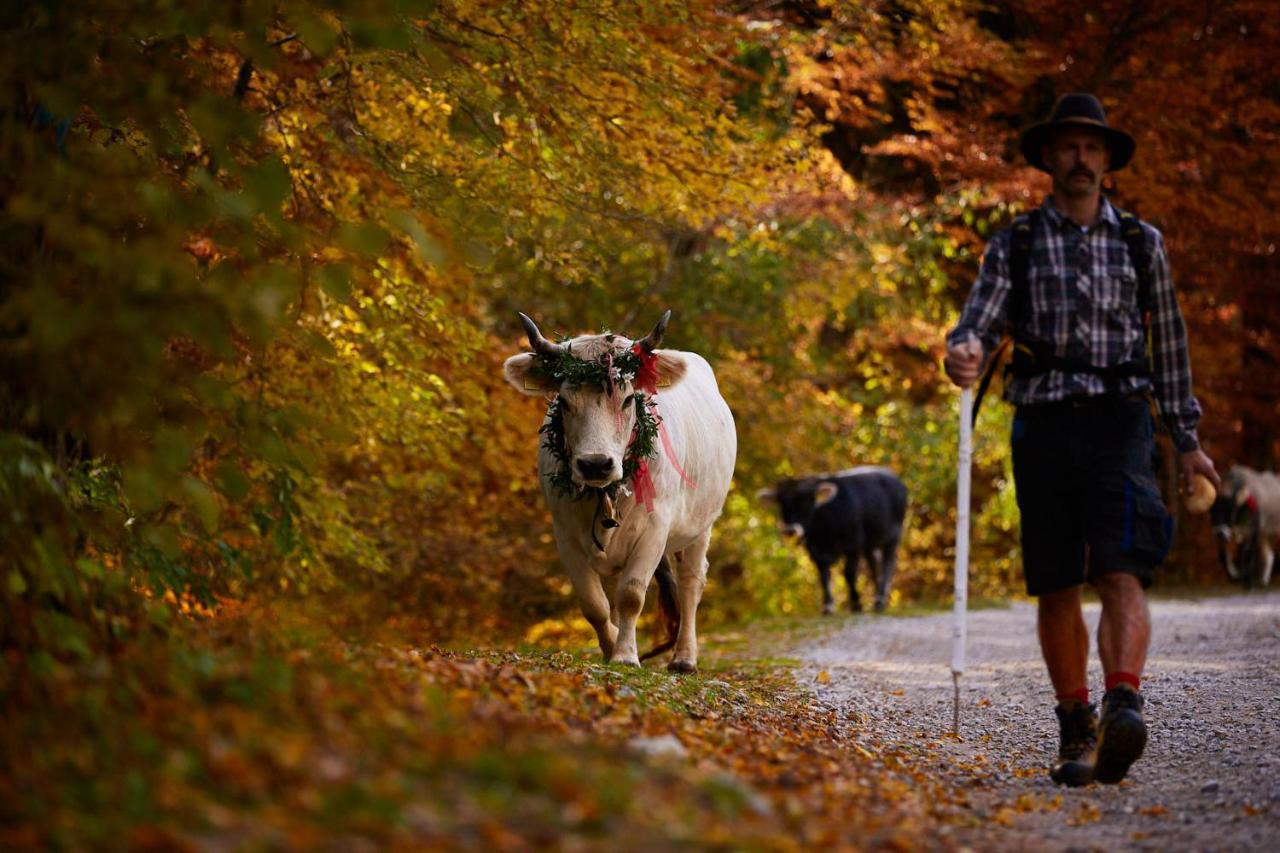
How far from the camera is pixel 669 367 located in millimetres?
7918

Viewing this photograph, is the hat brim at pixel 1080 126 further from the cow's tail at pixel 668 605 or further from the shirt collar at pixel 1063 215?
the cow's tail at pixel 668 605

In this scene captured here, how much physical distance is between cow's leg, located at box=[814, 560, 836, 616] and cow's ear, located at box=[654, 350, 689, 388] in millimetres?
9267

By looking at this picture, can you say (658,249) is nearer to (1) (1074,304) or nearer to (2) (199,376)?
(1) (1074,304)

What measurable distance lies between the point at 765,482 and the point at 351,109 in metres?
10.9

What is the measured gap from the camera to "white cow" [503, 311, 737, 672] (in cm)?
744

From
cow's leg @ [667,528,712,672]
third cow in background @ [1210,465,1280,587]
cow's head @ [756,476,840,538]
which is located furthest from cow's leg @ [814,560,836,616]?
cow's leg @ [667,528,712,672]

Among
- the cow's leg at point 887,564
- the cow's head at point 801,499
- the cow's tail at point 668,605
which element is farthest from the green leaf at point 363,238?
the cow's leg at point 887,564

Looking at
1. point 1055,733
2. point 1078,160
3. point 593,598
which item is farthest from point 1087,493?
point 593,598

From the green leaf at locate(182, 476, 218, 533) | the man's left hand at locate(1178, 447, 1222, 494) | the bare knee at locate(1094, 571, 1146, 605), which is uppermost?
the man's left hand at locate(1178, 447, 1222, 494)

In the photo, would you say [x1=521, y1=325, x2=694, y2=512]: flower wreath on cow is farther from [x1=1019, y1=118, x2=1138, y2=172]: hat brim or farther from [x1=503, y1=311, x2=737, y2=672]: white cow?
[x1=1019, y1=118, x2=1138, y2=172]: hat brim

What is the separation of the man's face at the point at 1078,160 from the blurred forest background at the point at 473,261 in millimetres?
2246

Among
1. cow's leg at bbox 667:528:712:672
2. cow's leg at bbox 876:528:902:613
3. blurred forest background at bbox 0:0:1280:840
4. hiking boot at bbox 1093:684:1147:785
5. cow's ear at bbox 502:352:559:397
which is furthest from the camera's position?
cow's leg at bbox 876:528:902:613

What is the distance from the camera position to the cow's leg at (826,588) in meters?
17.0

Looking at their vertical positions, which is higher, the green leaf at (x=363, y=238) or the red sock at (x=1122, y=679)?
the green leaf at (x=363, y=238)
